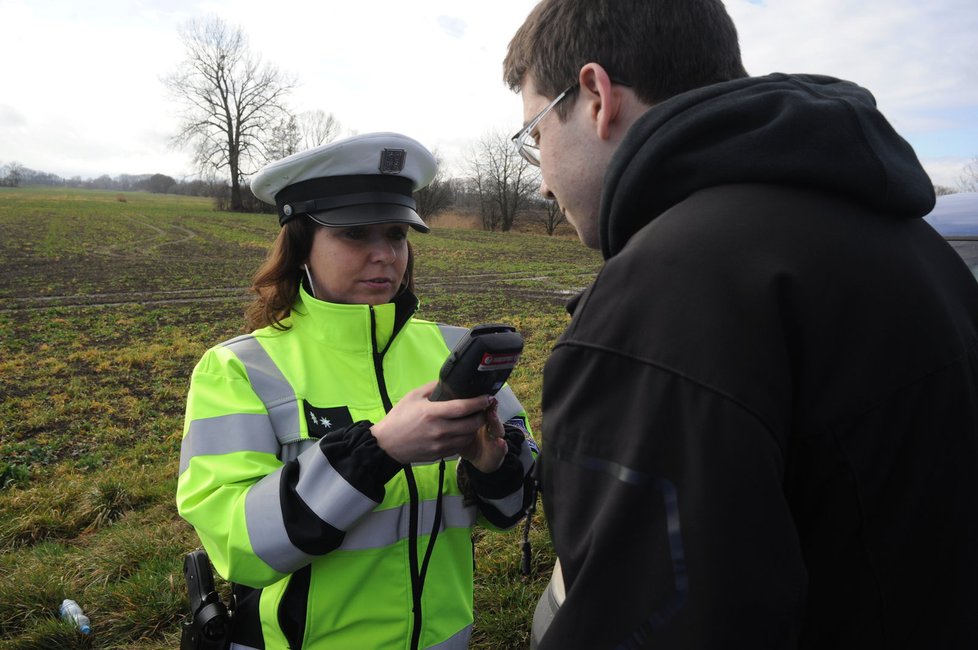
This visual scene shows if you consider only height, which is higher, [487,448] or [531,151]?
[531,151]

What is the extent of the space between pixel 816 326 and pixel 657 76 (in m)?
0.63

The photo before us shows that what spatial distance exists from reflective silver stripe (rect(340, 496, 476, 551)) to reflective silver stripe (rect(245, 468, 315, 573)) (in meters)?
0.16

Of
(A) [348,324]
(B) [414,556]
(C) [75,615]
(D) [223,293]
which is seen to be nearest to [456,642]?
(B) [414,556]

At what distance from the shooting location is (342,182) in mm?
2314

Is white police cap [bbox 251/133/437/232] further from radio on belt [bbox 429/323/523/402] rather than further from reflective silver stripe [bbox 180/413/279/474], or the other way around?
radio on belt [bbox 429/323/523/402]

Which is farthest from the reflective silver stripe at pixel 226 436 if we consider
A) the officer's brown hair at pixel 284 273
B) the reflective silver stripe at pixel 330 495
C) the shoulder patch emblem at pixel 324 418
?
the officer's brown hair at pixel 284 273

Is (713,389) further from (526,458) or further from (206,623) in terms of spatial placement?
(206,623)

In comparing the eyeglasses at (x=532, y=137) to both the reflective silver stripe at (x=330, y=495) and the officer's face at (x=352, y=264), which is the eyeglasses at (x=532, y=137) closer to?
the officer's face at (x=352, y=264)

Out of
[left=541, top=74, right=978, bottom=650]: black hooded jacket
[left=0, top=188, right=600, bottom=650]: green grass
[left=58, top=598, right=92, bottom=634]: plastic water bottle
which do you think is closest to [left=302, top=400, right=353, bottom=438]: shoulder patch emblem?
[left=541, top=74, right=978, bottom=650]: black hooded jacket

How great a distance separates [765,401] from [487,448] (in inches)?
49.8

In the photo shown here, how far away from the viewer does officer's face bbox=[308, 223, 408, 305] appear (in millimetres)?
2365

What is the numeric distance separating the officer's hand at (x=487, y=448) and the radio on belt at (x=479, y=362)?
359 mm

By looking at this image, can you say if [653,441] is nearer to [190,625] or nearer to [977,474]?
[977,474]

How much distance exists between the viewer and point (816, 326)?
87cm
